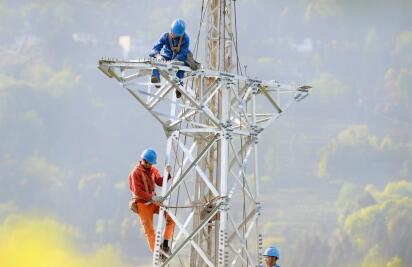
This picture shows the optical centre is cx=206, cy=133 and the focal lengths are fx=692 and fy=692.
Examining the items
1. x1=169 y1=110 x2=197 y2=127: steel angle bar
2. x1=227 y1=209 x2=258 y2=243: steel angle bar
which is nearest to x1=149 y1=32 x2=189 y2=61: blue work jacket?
x1=169 y1=110 x2=197 y2=127: steel angle bar

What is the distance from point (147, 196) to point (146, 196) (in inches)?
1.1

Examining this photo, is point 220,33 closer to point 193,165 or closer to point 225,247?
point 193,165

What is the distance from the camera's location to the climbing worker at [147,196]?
685 inches

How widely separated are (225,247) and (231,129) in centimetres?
296

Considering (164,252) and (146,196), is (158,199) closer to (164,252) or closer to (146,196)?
(146,196)

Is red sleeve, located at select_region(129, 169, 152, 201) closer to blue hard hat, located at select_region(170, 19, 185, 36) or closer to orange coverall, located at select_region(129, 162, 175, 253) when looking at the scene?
orange coverall, located at select_region(129, 162, 175, 253)

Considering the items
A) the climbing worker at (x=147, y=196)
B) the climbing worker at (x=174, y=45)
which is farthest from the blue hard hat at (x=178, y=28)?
the climbing worker at (x=147, y=196)

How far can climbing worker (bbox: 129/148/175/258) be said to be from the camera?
17406 millimetres

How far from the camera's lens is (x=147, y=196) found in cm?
1739

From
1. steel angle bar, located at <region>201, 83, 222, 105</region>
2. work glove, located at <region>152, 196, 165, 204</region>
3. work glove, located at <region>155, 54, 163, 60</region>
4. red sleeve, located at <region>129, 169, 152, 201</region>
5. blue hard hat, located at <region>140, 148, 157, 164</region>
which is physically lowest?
work glove, located at <region>152, 196, 165, 204</region>

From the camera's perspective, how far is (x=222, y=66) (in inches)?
774

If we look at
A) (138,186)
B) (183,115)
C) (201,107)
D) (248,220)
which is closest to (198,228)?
(138,186)

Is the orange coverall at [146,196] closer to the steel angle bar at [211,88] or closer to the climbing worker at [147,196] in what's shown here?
the climbing worker at [147,196]

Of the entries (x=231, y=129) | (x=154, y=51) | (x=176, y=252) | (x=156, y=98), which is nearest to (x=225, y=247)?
(x=176, y=252)
